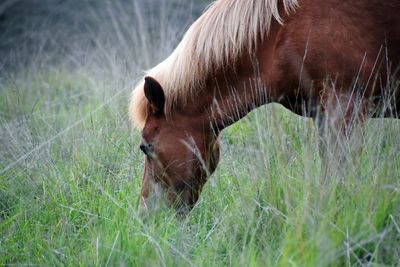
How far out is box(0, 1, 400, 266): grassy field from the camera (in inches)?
93.8

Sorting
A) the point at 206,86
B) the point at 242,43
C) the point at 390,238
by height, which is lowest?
the point at 390,238

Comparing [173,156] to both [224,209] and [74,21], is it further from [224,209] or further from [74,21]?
[74,21]

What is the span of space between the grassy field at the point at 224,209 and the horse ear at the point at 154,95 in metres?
0.54

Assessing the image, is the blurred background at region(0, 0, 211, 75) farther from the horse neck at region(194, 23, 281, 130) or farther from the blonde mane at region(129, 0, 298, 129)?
the horse neck at region(194, 23, 281, 130)

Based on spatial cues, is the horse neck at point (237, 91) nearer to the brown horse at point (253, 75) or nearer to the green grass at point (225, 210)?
the brown horse at point (253, 75)

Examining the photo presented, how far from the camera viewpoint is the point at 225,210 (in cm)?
304

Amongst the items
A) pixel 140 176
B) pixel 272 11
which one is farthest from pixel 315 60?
pixel 140 176

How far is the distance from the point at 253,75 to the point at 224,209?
914 mm

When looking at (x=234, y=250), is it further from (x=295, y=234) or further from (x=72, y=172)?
(x=72, y=172)

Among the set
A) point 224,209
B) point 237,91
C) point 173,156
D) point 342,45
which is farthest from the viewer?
point 237,91

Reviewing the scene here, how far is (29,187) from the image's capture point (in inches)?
144

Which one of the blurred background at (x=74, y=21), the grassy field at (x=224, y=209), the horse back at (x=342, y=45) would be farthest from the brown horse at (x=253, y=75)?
the blurred background at (x=74, y=21)

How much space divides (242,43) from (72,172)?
4.75ft

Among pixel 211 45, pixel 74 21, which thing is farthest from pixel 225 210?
pixel 74 21
